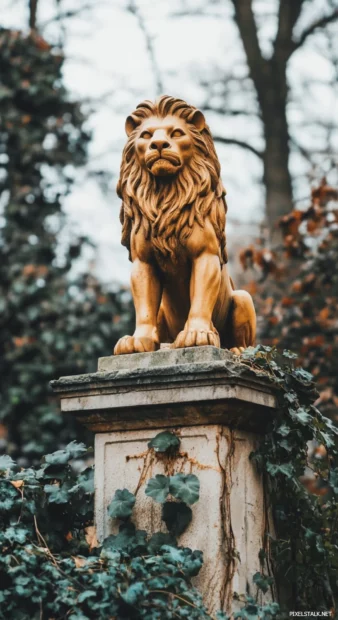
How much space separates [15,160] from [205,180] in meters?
6.46

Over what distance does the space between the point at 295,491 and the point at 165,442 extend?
69cm

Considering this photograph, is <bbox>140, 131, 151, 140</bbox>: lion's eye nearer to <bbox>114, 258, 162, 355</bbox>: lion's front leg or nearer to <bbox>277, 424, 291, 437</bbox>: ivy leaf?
<bbox>114, 258, 162, 355</bbox>: lion's front leg

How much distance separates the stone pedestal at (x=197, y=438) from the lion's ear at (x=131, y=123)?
110 cm

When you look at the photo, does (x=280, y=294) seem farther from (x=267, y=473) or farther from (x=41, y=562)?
(x=41, y=562)

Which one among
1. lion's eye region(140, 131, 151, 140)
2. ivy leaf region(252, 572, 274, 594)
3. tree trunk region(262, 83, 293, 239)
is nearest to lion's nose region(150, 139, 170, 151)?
lion's eye region(140, 131, 151, 140)

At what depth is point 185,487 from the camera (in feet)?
11.7

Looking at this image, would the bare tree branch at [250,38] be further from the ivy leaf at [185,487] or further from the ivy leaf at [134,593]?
the ivy leaf at [134,593]

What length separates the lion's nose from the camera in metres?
3.97

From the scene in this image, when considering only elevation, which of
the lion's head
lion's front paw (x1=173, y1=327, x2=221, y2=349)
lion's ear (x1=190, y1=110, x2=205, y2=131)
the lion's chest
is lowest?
lion's front paw (x1=173, y1=327, x2=221, y2=349)

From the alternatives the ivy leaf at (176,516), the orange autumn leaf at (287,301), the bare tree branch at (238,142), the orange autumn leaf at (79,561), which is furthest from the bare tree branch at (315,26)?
the orange autumn leaf at (79,561)

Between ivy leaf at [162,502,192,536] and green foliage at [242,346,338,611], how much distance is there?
16.8 inches

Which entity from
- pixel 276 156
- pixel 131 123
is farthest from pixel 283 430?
pixel 276 156

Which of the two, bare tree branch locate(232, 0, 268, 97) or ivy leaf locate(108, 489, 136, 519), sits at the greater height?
bare tree branch locate(232, 0, 268, 97)

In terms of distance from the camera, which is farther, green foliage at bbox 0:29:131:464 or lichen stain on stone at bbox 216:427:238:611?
green foliage at bbox 0:29:131:464
